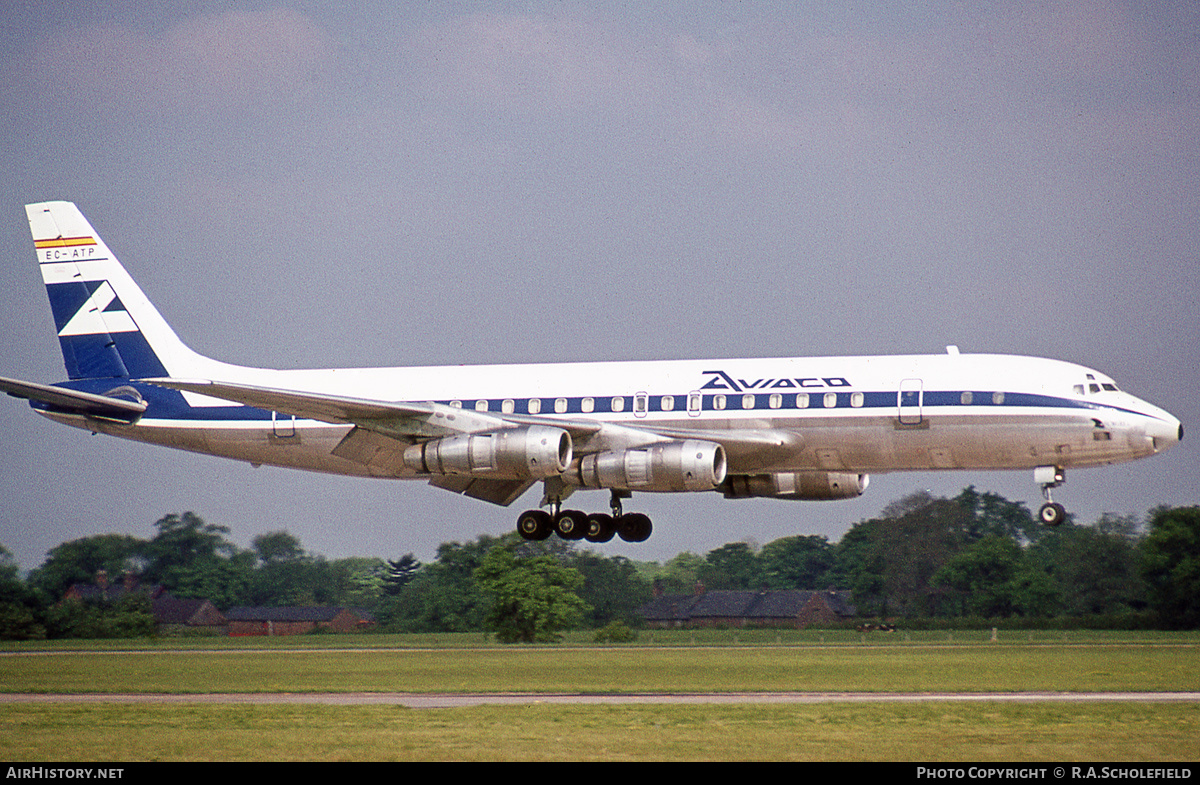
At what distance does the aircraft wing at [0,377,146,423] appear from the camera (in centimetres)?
4047

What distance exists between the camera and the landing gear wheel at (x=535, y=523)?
41562 millimetres

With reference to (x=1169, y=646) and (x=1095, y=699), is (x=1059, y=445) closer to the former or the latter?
(x=1095, y=699)

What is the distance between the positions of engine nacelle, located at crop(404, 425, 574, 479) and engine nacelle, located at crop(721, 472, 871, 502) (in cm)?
753

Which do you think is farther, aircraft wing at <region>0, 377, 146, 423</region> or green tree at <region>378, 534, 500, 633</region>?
green tree at <region>378, 534, 500, 633</region>

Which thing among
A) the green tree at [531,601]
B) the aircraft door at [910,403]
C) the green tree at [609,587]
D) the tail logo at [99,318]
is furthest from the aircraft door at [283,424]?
the green tree at [609,587]

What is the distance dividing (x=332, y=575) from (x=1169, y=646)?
45.6 meters

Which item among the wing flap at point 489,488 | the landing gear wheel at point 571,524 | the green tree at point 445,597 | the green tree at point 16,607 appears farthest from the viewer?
the green tree at point 445,597

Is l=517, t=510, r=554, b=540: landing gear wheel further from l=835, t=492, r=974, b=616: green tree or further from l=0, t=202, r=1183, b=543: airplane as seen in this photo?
l=835, t=492, r=974, b=616: green tree

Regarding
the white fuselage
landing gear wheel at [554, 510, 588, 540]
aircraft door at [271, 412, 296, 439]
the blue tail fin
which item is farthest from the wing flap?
the blue tail fin

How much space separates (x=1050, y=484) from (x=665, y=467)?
33.5ft

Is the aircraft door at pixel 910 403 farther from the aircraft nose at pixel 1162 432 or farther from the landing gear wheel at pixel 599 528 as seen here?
the landing gear wheel at pixel 599 528
